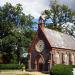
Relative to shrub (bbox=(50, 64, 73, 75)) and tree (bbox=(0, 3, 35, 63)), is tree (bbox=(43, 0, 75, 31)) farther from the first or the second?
shrub (bbox=(50, 64, 73, 75))

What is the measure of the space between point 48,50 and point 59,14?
96.4 ft

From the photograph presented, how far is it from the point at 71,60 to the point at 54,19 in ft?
79.4

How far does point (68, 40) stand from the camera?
72.1 m

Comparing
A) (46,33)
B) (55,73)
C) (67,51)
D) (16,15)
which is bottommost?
(55,73)

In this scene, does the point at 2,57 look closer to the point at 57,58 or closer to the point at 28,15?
the point at 28,15

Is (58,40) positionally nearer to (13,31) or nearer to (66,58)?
(66,58)

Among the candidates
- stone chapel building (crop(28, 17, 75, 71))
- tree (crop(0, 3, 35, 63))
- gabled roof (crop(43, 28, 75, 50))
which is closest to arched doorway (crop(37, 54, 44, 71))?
stone chapel building (crop(28, 17, 75, 71))

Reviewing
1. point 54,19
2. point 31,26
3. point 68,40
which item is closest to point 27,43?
point 31,26

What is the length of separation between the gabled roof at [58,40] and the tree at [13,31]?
1015 centimetres

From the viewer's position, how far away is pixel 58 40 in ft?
220

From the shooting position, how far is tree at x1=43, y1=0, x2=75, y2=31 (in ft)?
293

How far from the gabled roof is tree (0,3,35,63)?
10.1 m

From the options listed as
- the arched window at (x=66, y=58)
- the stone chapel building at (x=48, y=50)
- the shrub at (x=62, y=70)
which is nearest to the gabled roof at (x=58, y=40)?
the stone chapel building at (x=48, y=50)

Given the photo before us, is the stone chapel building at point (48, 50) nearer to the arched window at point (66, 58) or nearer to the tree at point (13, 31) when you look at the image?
the arched window at point (66, 58)
